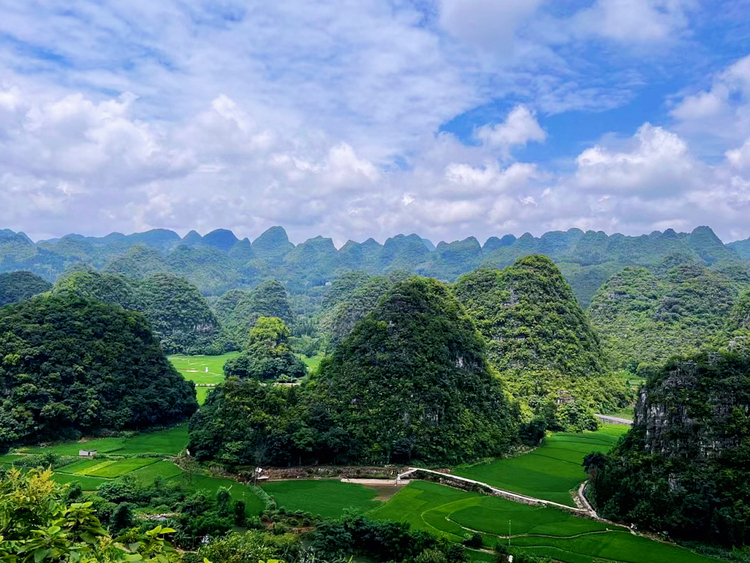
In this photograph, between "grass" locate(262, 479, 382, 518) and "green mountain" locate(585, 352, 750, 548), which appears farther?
"grass" locate(262, 479, 382, 518)

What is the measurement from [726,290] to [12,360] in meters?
80.1

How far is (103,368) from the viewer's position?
42562mm

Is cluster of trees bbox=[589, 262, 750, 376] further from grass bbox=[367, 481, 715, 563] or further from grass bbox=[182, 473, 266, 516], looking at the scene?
grass bbox=[182, 473, 266, 516]

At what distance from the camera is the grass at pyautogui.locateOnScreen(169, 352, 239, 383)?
61.9 meters

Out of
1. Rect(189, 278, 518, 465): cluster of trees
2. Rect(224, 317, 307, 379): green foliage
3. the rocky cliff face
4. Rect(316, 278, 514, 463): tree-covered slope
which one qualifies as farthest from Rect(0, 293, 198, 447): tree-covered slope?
the rocky cliff face

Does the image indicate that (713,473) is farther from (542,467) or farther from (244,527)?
(244,527)

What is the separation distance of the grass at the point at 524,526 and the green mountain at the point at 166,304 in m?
58.0

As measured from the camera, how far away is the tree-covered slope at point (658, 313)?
65.1 meters

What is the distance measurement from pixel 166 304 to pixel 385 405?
56047 millimetres

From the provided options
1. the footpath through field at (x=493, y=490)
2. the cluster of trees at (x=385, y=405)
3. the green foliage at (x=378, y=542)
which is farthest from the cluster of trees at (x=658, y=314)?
the green foliage at (x=378, y=542)

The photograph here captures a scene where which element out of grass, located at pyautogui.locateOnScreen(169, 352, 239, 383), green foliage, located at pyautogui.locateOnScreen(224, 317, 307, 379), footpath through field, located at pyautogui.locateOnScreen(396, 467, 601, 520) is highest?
green foliage, located at pyautogui.locateOnScreen(224, 317, 307, 379)

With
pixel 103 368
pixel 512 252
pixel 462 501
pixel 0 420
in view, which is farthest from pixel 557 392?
pixel 512 252

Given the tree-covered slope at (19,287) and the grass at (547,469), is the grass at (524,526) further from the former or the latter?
the tree-covered slope at (19,287)

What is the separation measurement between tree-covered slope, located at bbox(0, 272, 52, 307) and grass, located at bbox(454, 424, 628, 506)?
246 feet
